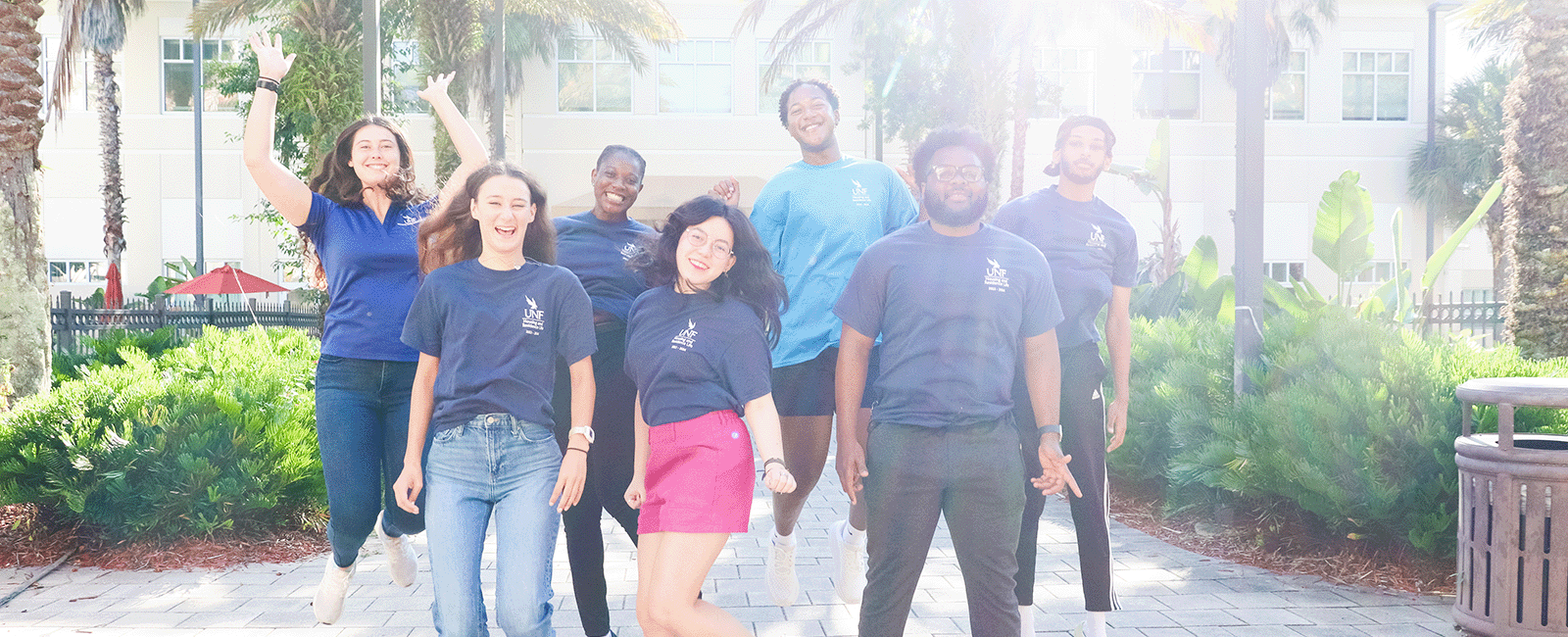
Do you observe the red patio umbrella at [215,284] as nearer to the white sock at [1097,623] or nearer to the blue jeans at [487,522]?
the blue jeans at [487,522]

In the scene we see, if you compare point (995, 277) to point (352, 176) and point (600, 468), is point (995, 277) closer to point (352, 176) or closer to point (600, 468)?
point (600, 468)

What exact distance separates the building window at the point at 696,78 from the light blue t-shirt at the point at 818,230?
2650cm

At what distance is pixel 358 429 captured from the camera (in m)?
4.09

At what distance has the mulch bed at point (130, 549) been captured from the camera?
241 inches

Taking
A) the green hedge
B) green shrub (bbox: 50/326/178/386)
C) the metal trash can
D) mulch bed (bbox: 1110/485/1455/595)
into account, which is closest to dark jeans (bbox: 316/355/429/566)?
the metal trash can

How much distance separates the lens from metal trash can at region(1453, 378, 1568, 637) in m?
4.13

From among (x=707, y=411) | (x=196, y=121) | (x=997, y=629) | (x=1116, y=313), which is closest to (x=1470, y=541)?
(x=1116, y=313)

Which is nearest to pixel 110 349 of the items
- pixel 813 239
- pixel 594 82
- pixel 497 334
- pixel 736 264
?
pixel 813 239

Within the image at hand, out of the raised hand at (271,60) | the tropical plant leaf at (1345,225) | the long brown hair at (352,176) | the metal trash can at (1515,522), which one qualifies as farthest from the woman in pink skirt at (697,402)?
the tropical plant leaf at (1345,225)

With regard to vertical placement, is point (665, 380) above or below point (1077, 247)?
below

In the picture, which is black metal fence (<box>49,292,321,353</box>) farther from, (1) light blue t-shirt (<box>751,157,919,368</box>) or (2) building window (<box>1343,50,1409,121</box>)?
(2) building window (<box>1343,50,1409,121</box>)

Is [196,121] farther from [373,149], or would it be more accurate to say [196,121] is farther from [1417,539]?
[1417,539]

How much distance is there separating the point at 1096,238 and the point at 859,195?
92 centimetres

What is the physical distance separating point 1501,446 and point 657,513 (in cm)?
311
